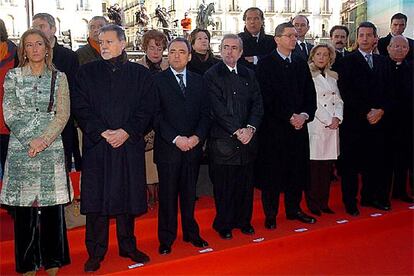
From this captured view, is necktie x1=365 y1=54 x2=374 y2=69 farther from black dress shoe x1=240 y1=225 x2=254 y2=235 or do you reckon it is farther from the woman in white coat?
black dress shoe x1=240 y1=225 x2=254 y2=235

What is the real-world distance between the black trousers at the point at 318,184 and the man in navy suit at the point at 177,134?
128 centimetres

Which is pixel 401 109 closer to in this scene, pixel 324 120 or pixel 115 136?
pixel 324 120

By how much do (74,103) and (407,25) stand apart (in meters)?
4.18

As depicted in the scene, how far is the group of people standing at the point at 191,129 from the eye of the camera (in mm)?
3004

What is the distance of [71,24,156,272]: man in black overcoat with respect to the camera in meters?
3.11

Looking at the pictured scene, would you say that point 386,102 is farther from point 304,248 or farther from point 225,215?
point 225,215

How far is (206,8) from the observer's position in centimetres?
3155

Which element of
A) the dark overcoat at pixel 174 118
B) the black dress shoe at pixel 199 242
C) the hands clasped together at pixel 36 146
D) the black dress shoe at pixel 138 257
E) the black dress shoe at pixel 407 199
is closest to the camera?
the hands clasped together at pixel 36 146

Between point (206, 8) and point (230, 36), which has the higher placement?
point (206, 8)

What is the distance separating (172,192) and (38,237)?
93 centimetres

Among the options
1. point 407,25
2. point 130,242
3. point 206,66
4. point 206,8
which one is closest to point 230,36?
point 206,66

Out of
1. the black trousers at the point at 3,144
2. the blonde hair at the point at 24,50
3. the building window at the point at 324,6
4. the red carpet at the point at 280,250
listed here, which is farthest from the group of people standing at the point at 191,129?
the building window at the point at 324,6

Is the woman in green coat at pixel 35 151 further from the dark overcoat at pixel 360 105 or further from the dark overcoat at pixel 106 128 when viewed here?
the dark overcoat at pixel 360 105

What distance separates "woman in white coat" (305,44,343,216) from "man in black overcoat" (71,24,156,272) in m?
1.77
